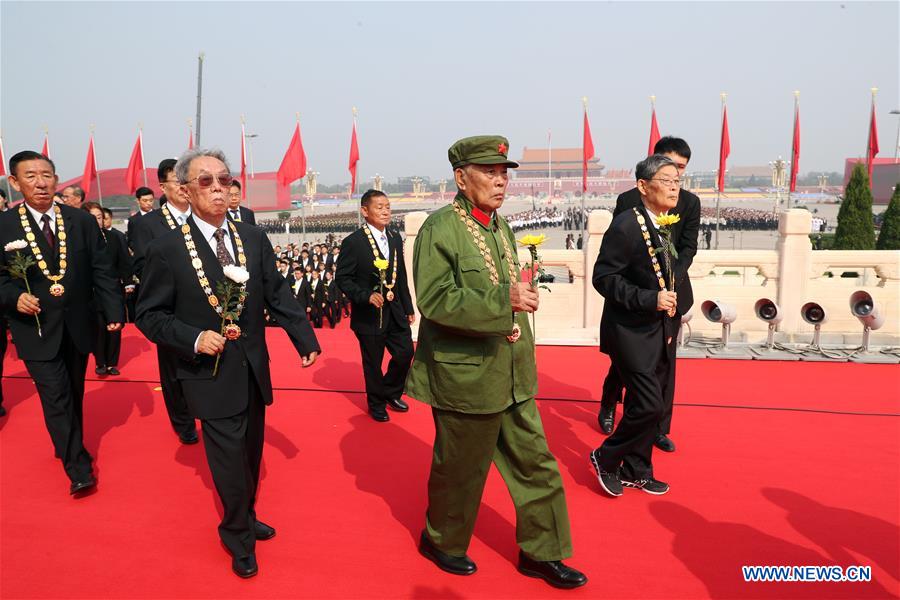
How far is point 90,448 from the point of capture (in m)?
4.34

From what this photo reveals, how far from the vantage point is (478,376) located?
2656 mm

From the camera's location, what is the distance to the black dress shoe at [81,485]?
359cm

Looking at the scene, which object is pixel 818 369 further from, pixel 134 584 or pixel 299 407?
pixel 134 584

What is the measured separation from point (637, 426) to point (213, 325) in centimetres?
209

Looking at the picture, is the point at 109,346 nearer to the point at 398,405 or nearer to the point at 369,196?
the point at 398,405

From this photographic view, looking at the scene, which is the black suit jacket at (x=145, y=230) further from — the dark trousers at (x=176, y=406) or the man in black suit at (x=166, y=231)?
the dark trousers at (x=176, y=406)

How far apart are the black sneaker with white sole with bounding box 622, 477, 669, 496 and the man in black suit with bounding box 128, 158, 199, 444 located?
8.35 feet

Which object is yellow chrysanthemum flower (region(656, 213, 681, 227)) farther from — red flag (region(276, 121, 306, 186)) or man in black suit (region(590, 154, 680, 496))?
red flag (region(276, 121, 306, 186))

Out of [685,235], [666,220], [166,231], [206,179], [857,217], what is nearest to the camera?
[206,179]

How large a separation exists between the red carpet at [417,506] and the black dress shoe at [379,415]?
77mm

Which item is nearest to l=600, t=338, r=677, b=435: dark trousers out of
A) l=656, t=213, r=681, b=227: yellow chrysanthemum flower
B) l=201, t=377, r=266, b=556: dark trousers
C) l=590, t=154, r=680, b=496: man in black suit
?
l=590, t=154, r=680, b=496: man in black suit

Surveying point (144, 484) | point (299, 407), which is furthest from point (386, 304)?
point (144, 484)

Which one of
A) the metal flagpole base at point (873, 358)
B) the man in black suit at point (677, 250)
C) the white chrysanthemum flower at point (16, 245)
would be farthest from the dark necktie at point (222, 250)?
the metal flagpole base at point (873, 358)

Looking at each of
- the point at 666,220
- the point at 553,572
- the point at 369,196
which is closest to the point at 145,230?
the point at 369,196
